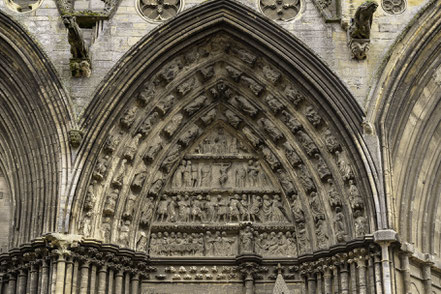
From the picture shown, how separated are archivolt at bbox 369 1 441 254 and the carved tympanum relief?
76 centimetres

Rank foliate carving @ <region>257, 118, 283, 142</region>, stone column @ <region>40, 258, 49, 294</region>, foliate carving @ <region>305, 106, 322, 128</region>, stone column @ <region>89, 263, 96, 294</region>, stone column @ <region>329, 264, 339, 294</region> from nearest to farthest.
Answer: stone column @ <region>40, 258, 49, 294</region> < stone column @ <region>89, 263, 96, 294</region> < stone column @ <region>329, 264, 339, 294</region> < foliate carving @ <region>305, 106, 322, 128</region> < foliate carving @ <region>257, 118, 283, 142</region>

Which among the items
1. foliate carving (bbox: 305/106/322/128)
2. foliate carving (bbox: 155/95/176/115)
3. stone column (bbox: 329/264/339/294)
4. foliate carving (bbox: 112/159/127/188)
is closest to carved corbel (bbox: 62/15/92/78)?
foliate carving (bbox: 155/95/176/115)

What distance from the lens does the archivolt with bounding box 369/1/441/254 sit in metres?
13.2

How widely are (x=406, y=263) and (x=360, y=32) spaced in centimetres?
361

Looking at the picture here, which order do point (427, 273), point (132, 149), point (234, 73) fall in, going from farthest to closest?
point (234, 73), point (132, 149), point (427, 273)

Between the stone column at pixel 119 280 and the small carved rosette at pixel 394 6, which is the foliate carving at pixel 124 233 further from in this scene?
the small carved rosette at pixel 394 6

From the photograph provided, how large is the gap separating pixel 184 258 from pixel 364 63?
4.19 meters

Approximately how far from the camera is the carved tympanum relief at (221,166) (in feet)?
44.8

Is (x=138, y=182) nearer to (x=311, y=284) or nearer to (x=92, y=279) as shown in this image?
(x=92, y=279)

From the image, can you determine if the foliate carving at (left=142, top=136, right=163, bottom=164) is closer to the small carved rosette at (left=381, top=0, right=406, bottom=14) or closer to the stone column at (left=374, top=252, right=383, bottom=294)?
the stone column at (left=374, top=252, right=383, bottom=294)

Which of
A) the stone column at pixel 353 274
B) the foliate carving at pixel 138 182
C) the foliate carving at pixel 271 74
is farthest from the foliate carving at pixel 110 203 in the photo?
the stone column at pixel 353 274

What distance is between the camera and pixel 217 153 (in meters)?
14.8

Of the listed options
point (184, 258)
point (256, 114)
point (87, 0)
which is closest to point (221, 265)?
point (184, 258)

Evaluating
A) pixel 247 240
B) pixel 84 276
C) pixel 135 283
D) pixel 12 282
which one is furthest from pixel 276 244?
pixel 12 282
